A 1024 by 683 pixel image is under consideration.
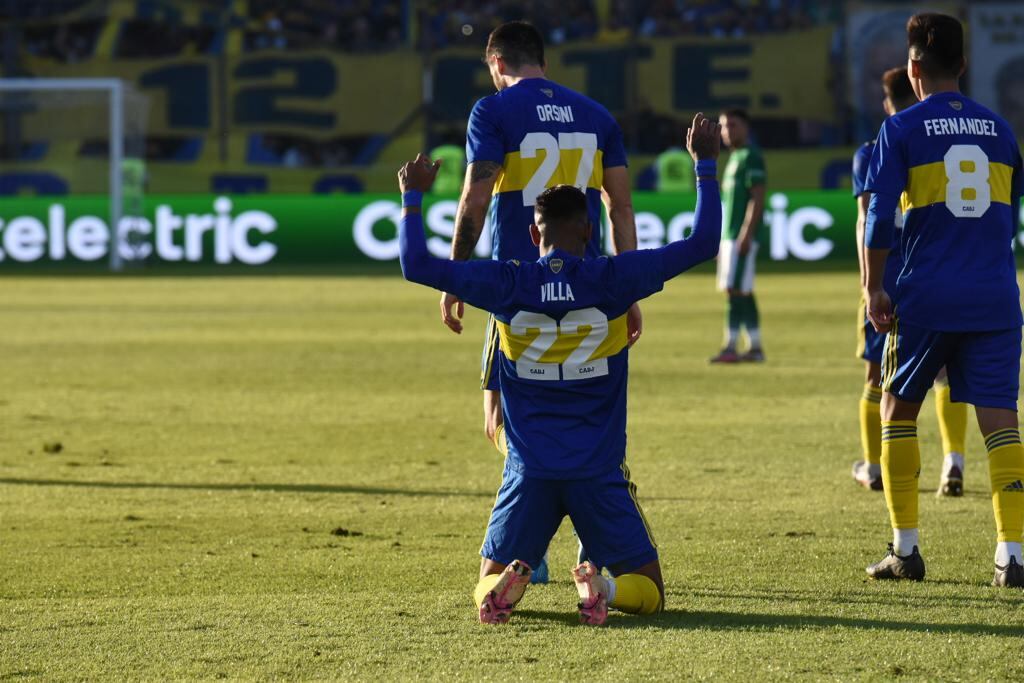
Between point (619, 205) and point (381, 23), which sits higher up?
point (381, 23)

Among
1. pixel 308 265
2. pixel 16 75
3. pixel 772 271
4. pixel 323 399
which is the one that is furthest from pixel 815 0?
pixel 323 399

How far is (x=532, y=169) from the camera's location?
6.17 meters

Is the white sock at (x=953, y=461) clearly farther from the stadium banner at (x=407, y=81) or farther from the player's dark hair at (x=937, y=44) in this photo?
the stadium banner at (x=407, y=81)

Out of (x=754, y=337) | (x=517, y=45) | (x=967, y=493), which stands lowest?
(x=754, y=337)

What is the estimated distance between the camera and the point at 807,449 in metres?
9.75

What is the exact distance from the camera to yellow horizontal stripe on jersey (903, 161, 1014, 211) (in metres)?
5.95

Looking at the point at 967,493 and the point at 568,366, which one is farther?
the point at 967,493

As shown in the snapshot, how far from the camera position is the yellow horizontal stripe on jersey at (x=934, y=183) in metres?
5.95

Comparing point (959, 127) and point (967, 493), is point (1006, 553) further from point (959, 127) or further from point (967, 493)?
point (967, 493)

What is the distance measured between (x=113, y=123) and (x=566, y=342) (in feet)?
86.9

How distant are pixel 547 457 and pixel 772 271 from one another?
22.3 metres

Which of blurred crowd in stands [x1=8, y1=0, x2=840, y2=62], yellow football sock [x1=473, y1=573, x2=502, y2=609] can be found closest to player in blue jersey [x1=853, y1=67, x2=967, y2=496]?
yellow football sock [x1=473, y1=573, x2=502, y2=609]

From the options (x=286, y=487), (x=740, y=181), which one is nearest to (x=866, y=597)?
(x=286, y=487)

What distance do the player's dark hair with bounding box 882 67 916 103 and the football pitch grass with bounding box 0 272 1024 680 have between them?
1851 mm
